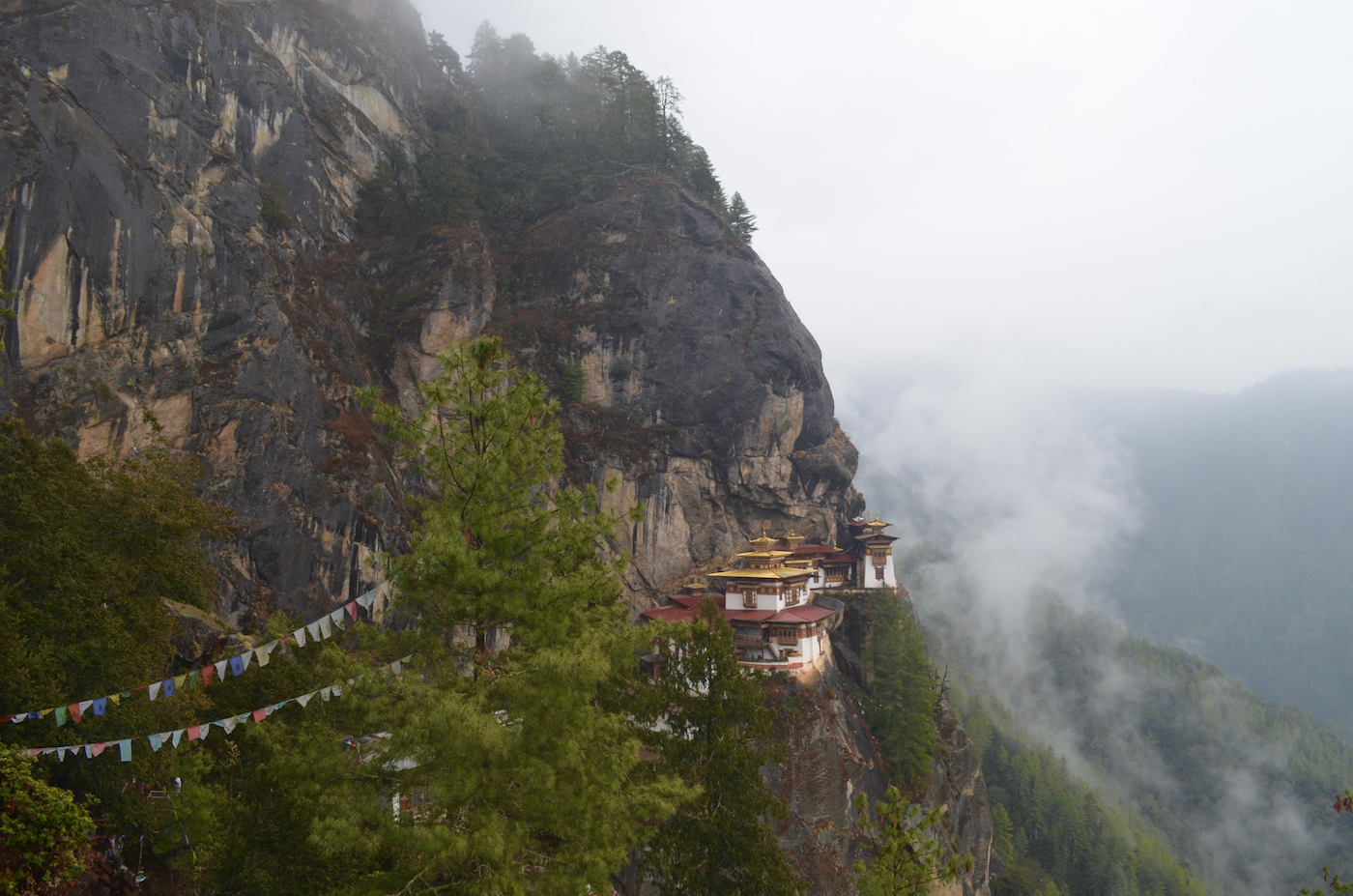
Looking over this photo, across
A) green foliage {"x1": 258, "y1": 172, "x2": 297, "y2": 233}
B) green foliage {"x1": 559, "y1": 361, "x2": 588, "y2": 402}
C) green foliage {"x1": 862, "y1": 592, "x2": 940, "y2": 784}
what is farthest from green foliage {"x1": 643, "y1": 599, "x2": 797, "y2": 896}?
green foliage {"x1": 258, "y1": 172, "x2": 297, "y2": 233}

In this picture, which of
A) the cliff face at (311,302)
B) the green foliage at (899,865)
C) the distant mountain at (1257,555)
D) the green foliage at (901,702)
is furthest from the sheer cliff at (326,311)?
the distant mountain at (1257,555)

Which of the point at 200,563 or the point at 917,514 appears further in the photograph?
the point at 917,514

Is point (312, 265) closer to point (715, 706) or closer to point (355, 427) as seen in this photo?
point (355, 427)

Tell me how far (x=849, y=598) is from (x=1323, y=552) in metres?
173

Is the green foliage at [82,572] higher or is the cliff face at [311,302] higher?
the cliff face at [311,302]

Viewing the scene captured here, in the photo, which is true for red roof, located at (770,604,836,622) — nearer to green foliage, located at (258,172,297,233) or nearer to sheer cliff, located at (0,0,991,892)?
sheer cliff, located at (0,0,991,892)

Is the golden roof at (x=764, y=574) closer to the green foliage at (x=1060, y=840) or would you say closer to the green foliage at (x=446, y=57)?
the green foliage at (x=1060, y=840)

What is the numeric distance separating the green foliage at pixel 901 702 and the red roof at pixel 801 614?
3.37m

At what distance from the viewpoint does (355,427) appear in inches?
1132

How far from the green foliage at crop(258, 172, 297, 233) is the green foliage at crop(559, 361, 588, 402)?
48.0ft

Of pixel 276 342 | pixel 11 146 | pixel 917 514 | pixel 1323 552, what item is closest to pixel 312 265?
pixel 276 342

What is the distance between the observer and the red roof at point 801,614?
30267 mm

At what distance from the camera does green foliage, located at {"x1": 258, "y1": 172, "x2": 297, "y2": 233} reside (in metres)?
30.5

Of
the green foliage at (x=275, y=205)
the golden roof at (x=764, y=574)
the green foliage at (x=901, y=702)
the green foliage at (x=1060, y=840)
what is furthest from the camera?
the green foliage at (x=1060, y=840)
